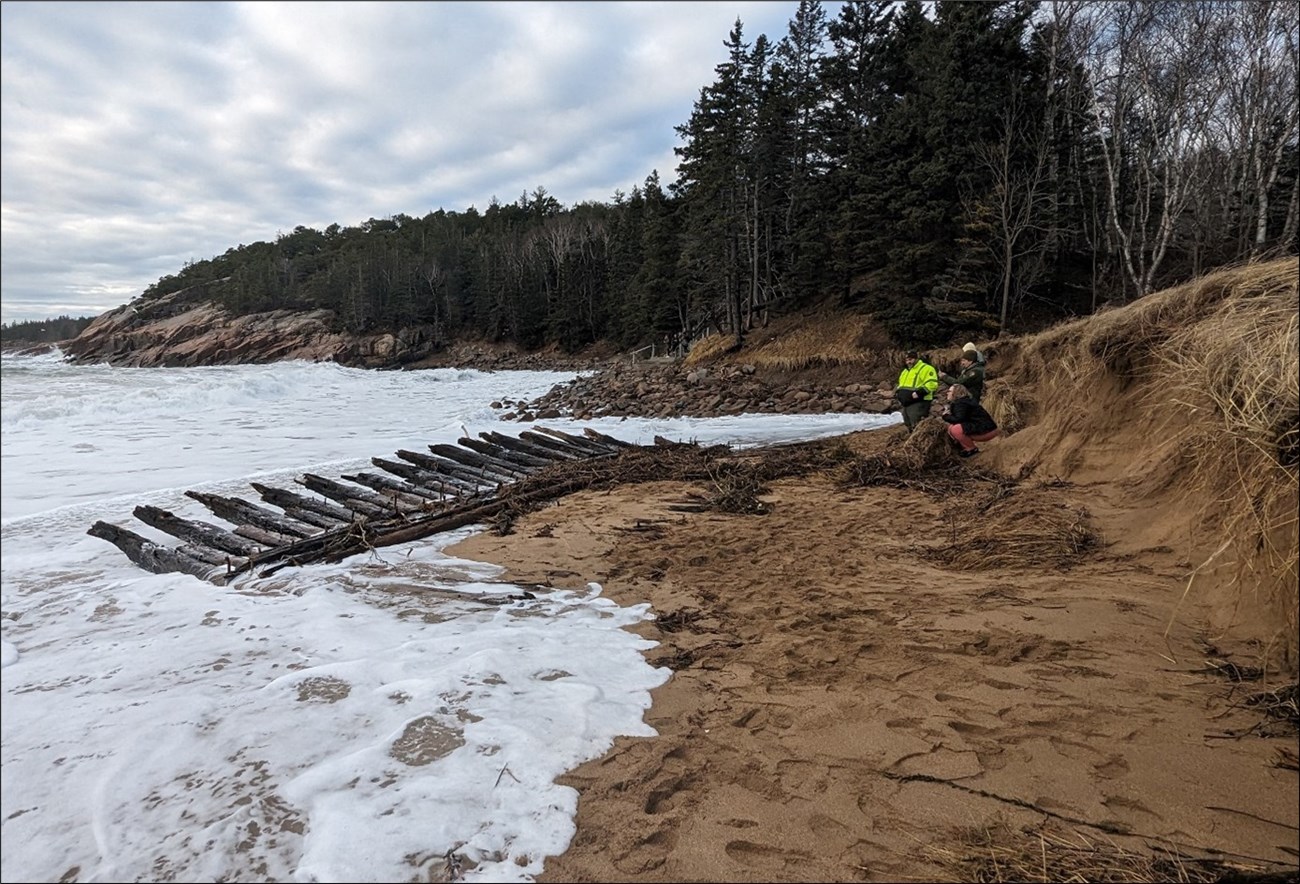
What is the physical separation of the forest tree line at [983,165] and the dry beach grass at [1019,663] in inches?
130

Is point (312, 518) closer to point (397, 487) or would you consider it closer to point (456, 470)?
point (397, 487)

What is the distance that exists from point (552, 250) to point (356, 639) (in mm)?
56533

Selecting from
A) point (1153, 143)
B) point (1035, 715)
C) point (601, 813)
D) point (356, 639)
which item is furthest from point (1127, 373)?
point (1153, 143)

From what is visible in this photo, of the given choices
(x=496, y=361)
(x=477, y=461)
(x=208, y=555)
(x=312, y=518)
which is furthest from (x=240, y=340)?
(x=208, y=555)

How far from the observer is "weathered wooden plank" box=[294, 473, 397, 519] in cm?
762

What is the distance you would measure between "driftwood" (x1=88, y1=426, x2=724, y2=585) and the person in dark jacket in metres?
3.79

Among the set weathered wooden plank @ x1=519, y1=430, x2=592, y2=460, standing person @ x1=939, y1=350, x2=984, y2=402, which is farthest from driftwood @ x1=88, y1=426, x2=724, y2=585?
standing person @ x1=939, y1=350, x2=984, y2=402

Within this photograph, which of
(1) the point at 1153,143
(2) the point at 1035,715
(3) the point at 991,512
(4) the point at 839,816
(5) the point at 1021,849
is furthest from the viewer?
(1) the point at 1153,143

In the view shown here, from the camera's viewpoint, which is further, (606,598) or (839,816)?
(606,598)

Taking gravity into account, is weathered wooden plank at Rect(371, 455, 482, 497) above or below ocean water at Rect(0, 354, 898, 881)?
above

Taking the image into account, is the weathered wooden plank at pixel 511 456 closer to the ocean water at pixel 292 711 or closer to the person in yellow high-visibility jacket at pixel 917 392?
the ocean water at pixel 292 711

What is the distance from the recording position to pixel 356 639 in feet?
13.5

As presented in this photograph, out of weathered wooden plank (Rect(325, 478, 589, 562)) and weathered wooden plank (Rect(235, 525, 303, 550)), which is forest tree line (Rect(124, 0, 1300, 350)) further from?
weathered wooden plank (Rect(235, 525, 303, 550))

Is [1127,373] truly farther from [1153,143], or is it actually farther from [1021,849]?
[1153,143]
